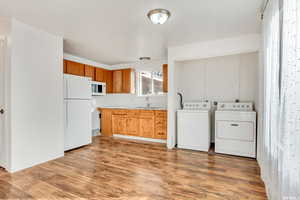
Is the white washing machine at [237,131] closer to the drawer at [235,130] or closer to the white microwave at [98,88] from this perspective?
the drawer at [235,130]

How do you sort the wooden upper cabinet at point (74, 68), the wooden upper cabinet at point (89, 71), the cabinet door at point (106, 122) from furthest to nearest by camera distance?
the cabinet door at point (106, 122) → the wooden upper cabinet at point (89, 71) → the wooden upper cabinet at point (74, 68)

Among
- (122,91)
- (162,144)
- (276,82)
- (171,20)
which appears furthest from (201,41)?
(122,91)

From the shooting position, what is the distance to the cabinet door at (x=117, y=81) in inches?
212

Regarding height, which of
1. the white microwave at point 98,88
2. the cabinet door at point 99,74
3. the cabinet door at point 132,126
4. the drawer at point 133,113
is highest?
the cabinet door at point 99,74

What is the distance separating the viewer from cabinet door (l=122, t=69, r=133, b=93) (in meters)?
5.21

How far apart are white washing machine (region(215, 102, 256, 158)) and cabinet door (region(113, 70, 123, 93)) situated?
10.8 feet

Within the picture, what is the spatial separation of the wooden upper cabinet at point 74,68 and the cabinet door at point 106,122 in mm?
1351

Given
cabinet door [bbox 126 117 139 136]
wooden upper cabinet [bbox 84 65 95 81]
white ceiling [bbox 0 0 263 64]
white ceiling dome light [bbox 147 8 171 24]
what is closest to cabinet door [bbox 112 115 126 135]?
cabinet door [bbox 126 117 139 136]

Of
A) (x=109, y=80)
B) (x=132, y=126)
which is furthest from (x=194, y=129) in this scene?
(x=109, y=80)

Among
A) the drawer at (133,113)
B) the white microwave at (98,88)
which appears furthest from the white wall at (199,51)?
the white microwave at (98,88)

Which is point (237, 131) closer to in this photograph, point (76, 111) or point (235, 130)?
point (235, 130)

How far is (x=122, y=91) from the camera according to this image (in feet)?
17.5

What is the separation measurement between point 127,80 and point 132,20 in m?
2.90

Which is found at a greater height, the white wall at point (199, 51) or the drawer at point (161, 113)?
the white wall at point (199, 51)
